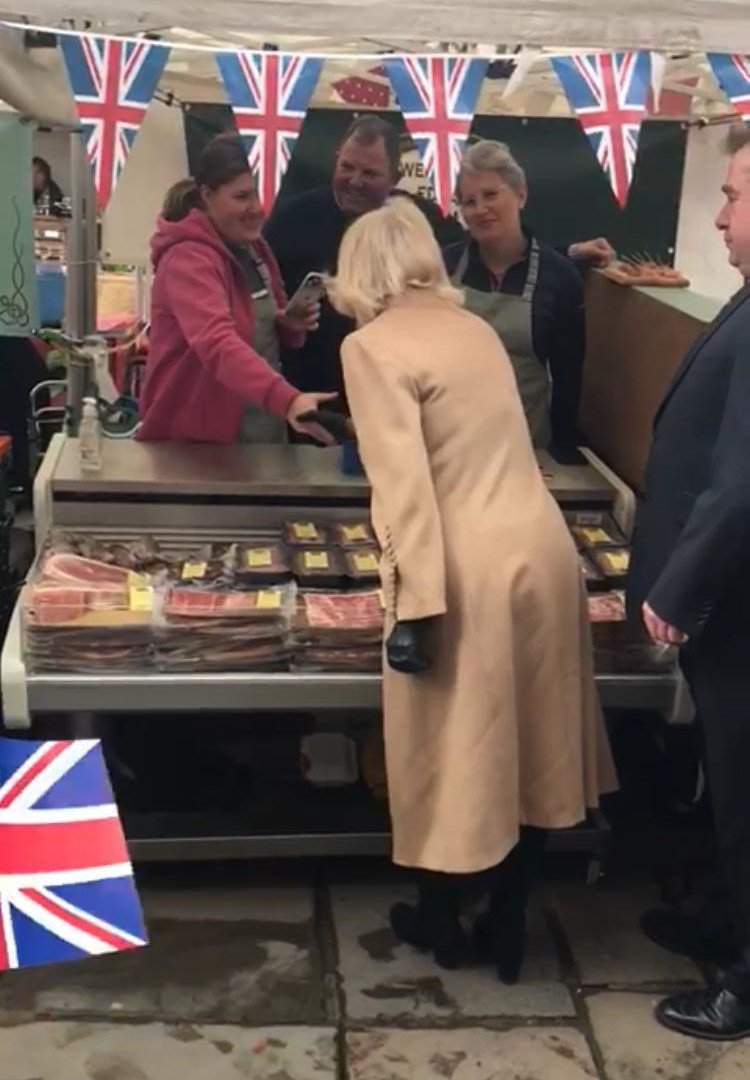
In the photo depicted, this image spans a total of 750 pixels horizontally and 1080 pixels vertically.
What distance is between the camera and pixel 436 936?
2809 millimetres

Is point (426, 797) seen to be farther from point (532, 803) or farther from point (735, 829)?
point (735, 829)

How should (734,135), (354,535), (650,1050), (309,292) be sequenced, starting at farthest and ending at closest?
(734,135)
(309,292)
(354,535)
(650,1050)

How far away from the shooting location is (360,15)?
255cm

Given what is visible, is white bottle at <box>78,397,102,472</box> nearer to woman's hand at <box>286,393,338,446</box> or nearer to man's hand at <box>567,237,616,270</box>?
woman's hand at <box>286,393,338,446</box>

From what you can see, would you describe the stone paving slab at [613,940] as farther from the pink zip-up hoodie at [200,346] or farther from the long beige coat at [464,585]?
the pink zip-up hoodie at [200,346]

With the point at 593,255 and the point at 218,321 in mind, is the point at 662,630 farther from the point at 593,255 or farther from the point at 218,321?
the point at 593,255

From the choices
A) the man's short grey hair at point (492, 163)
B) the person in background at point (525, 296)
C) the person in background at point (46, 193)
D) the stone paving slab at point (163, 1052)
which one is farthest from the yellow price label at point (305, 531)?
the person in background at point (46, 193)

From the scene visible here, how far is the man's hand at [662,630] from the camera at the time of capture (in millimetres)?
2334

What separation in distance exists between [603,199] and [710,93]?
0.57 metres

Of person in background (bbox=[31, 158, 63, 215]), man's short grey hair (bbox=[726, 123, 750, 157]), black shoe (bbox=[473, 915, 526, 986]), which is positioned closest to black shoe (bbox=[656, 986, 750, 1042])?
black shoe (bbox=[473, 915, 526, 986])

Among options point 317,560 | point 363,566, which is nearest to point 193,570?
point 317,560

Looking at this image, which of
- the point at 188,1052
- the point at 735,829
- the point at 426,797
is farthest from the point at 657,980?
the point at 188,1052

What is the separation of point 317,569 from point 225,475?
0.42 meters

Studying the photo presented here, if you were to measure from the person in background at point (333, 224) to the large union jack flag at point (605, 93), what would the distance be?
1.02m
